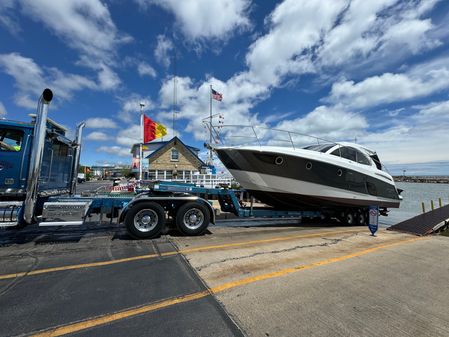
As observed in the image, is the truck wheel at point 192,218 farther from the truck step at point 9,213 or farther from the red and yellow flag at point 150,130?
the red and yellow flag at point 150,130

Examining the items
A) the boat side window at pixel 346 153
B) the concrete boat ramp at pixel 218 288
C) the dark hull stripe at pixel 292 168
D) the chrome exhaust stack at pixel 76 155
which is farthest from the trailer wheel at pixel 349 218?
the chrome exhaust stack at pixel 76 155

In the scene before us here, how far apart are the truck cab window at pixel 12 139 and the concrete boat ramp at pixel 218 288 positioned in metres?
2.26

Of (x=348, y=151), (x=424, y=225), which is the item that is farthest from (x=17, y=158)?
(x=424, y=225)

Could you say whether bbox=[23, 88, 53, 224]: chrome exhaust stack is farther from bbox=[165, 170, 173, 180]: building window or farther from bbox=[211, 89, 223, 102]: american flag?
bbox=[165, 170, 173, 180]: building window

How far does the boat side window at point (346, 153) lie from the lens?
30.6ft

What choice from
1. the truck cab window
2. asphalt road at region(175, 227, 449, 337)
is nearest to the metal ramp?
asphalt road at region(175, 227, 449, 337)

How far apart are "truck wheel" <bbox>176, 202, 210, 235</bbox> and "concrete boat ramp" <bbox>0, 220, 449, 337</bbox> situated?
0.66 metres

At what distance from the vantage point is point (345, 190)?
30.1 ft

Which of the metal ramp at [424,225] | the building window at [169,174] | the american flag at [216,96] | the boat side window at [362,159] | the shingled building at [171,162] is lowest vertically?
the metal ramp at [424,225]

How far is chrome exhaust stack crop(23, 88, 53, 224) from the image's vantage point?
5.38 m

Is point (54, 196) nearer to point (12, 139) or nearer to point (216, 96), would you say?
point (12, 139)

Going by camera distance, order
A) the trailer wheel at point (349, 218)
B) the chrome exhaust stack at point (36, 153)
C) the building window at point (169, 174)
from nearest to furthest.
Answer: the chrome exhaust stack at point (36, 153), the trailer wheel at point (349, 218), the building window at point (169, 174)

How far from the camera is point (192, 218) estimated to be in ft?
22.8

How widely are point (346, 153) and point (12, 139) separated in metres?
10.5
